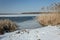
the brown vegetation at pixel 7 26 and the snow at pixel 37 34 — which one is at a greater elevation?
the brown vegetation at pixel 7 26

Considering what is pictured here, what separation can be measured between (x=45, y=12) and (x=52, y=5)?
5.0 inches

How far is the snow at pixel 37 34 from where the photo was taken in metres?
1.67

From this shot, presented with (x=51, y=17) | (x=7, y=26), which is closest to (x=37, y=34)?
(x=51, y=17)

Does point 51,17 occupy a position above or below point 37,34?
above

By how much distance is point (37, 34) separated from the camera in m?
1.70

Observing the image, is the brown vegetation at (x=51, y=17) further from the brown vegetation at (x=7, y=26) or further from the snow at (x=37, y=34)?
the brown vegetation at (x=7, y=26)

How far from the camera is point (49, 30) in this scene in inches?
67.6

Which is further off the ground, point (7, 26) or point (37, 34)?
point (7, 26)

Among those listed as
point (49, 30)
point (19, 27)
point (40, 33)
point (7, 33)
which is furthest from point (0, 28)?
point (49, 30)

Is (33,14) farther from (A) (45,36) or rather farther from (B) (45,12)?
(A) (45,36)

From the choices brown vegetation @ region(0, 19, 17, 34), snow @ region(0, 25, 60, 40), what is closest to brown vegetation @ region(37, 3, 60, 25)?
snow @ region(0, 25, 60, 40)

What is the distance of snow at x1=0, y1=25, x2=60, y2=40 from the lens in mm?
1675

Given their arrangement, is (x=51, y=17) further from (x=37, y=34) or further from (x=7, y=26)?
(x=7, y=26)

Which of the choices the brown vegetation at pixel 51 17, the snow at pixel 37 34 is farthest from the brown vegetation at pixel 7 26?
the brown vegetation at pixel 51 17
